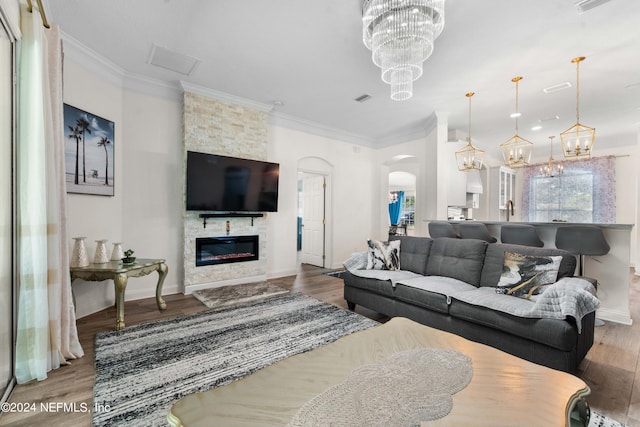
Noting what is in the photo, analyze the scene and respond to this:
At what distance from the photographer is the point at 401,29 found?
2.20 metres

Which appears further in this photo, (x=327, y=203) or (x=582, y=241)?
(x=327, y=203)

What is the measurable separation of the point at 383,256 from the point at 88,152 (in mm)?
3764

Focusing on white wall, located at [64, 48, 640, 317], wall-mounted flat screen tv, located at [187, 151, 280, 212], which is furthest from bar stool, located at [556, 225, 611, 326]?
wall-mounted flat screen tv, located at [187, 151, 280, 212]

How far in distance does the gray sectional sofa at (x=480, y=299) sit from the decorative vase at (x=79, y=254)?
2891 mm

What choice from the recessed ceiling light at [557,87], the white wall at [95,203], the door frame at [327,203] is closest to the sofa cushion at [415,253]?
the door frame at [327,203]

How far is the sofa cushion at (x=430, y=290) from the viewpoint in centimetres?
253

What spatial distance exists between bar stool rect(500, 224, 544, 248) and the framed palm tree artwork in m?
5.12

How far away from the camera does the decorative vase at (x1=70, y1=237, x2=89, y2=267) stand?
281cm

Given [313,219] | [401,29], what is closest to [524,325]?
[401,29]

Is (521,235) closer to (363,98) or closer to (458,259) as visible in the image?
(458,259)

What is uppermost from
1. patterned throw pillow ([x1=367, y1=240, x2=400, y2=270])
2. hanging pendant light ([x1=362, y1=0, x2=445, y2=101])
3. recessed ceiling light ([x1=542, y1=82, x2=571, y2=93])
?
recessed ceiling light ([x1=542, y1=82, x2=571, y2=93])

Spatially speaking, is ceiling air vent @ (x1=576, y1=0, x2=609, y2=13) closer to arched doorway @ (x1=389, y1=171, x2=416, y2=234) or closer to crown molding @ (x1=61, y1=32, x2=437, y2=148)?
crown molding @ (x1=61, y1=32, x2=437, y2=148)

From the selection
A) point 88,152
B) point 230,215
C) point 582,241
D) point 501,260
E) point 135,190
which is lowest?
point 501,260

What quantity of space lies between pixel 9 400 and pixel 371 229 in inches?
237
